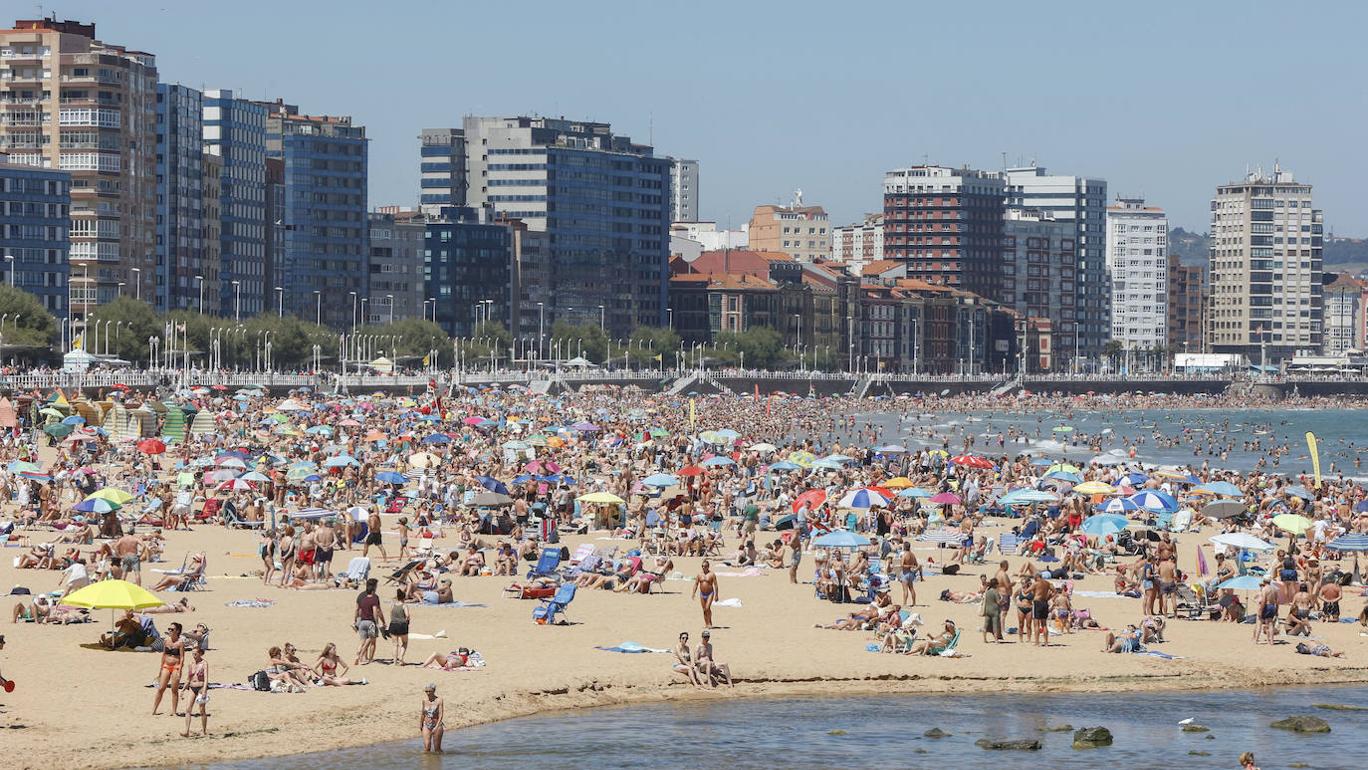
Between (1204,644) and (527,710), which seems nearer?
(527,710)

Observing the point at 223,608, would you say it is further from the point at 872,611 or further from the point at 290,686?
the point at 872,611

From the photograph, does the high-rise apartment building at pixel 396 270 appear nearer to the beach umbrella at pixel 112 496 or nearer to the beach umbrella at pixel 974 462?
the beach umbrella at pixel 974 462

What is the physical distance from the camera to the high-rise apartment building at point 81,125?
137 metres

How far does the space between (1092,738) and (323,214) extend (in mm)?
164970

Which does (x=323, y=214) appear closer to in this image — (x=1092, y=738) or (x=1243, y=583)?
(x=1243, y=583)

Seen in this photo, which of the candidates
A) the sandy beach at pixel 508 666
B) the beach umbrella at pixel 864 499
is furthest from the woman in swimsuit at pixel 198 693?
the beach umbrella at pixel 864 499

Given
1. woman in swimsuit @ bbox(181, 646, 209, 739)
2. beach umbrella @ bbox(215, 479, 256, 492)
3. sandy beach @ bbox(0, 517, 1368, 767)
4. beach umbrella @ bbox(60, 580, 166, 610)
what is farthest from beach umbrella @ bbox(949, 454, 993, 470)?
woman in swimsuit @ bbox(181, 646, 209, 739)

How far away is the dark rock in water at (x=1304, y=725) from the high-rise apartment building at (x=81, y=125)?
117 meters

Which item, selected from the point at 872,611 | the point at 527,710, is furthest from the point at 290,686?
the point at 872,611

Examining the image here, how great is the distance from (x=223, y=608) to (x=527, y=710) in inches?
305

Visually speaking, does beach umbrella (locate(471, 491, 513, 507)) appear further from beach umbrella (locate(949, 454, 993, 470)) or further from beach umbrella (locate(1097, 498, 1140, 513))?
beach umbrella (locate(949, 454, 993, 470))

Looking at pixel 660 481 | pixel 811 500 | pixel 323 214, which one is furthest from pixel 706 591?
pixel 323 214

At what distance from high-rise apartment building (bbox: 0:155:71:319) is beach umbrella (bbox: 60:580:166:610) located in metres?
97.7

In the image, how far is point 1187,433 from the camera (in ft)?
424
